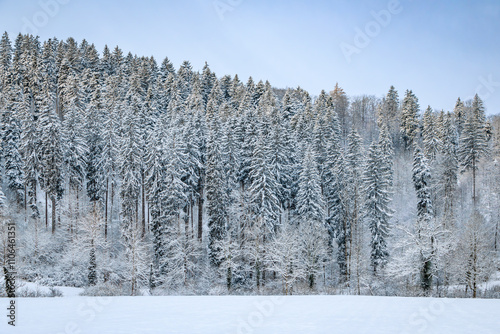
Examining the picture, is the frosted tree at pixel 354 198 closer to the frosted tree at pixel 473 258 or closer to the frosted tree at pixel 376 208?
the frosted tree at pixel 376 208

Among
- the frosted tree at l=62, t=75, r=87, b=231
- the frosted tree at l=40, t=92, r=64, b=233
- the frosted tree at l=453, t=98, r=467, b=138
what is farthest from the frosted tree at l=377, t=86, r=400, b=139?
the frosted tree at l=40, t=92, r=64, b=233

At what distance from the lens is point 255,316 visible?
11.9m

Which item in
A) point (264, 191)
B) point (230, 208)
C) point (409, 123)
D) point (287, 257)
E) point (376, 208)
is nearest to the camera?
point (287, 257)

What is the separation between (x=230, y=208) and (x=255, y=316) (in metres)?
27.1

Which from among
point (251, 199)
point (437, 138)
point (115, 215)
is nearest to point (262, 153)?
point (251, 199)

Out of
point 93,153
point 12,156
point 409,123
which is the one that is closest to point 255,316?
point 93,153

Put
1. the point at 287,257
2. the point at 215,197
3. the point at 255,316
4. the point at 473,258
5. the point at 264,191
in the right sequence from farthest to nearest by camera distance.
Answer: the point at 215,197, the point at 264,191, the point at 287,257, the point at 473,258, the point at 255,316

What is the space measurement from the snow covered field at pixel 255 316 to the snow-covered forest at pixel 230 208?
16.0 m

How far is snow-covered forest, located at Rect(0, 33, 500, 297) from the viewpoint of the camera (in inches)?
1284

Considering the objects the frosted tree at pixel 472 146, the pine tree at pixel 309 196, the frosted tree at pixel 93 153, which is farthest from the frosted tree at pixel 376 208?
the frosted tree at pixel 93 153

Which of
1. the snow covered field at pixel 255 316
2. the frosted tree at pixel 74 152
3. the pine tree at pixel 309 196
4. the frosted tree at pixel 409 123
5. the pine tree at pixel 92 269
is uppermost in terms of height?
the frosted tree at pixel 409 123

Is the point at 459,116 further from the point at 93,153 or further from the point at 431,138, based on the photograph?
the point at 93,153

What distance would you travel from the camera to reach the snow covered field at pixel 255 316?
1048cm

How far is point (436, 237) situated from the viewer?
3161 centimetres
